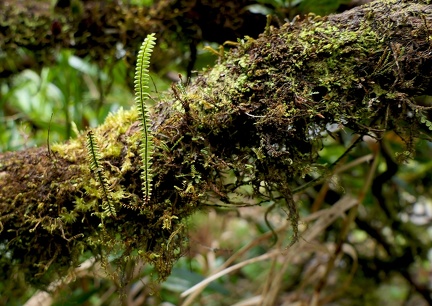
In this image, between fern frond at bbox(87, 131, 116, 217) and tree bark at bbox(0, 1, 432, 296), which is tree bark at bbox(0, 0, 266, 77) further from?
fern frond at bbox(87, 131, 116, 217)

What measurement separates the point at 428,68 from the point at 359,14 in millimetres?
128

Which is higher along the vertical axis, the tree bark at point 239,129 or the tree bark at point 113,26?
the tree bark at point 113,26

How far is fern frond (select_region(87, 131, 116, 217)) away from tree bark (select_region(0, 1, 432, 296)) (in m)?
0.02

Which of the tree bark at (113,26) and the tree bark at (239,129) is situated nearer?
the tree bark at (239,129)

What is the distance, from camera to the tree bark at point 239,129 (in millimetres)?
602

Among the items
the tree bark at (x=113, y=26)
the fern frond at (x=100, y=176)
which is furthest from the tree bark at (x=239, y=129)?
the tree bark at (x=113, y=26)

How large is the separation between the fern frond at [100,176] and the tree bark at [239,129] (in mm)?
15

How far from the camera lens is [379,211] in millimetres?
1488

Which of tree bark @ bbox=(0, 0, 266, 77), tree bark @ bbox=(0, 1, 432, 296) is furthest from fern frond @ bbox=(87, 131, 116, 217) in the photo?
tree bark @ bbox=(0, 0, 266, 77)

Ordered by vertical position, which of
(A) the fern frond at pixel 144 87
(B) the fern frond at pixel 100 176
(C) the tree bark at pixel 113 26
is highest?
(C) the tree bark at pixel 113 26

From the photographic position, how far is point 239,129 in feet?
2.12

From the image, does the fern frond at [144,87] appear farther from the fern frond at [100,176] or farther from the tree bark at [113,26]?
the tree bark at [113,26]

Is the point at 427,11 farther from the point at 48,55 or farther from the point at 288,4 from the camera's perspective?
the point at 48,55

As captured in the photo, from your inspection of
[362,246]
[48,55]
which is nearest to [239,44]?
[48,55]
